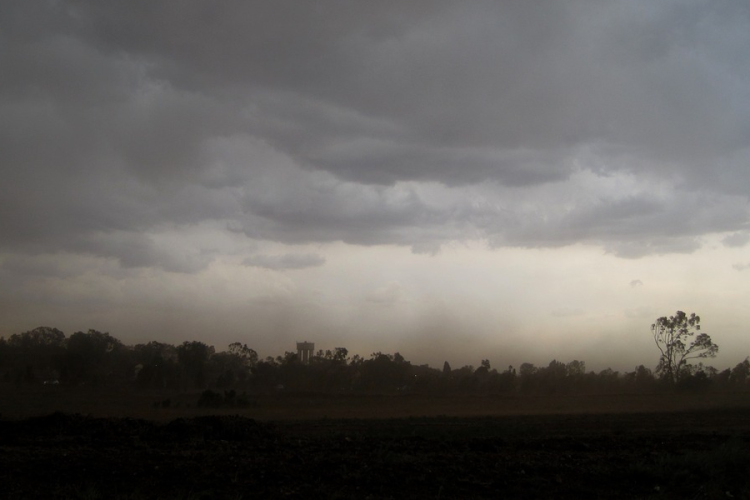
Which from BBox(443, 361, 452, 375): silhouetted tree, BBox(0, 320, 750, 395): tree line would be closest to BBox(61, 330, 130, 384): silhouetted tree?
BBox(0, 320, 750, 395): tree line

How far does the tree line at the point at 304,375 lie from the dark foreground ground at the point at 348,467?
56.4 m

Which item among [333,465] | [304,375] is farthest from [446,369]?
[333,465]

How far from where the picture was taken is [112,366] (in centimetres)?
8175

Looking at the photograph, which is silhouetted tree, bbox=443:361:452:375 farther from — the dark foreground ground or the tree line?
the dark foreground ground

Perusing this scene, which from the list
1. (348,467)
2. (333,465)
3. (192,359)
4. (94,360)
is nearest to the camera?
(348,467)

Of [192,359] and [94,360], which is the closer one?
[94,360]

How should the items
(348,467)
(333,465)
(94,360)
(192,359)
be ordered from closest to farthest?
(348,467)
(333,465)
(94,360)
(192,359)

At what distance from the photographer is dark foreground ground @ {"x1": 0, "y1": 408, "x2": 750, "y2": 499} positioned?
36.0 feet

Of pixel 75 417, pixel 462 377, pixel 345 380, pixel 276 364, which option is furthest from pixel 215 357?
pixel 75 417

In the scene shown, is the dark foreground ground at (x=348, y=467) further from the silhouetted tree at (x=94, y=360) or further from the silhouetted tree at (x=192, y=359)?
the silhouetted tree at (x=192, y=359)

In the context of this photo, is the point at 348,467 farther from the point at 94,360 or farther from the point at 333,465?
the point at 94,360

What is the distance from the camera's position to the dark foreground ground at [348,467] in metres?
11.0

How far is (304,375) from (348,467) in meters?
72.1

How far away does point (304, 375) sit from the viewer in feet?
272
